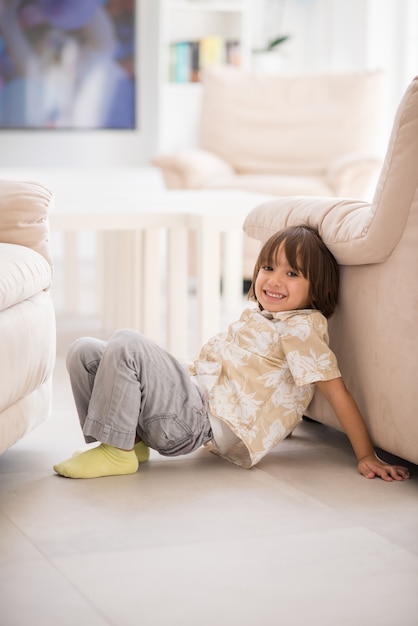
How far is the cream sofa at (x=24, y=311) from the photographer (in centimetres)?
184

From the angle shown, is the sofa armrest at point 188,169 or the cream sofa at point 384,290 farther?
the sofa armrest at point 188,169

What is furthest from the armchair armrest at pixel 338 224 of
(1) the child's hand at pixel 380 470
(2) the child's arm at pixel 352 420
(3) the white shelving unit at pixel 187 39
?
(3) the white shelving unit at pixel 187 39

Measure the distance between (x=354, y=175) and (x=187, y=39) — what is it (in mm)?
1988

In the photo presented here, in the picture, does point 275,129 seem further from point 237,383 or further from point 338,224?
point 237,383

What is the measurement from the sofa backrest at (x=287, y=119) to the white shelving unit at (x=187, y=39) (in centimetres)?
87

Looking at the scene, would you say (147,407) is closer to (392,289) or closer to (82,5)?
(392,289)

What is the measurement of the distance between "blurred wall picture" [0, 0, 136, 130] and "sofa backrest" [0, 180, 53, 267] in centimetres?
366

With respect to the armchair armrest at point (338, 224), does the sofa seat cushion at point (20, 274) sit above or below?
below

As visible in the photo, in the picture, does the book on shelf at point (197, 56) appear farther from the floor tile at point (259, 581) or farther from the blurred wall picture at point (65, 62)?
the floor tile at point (259, 581)

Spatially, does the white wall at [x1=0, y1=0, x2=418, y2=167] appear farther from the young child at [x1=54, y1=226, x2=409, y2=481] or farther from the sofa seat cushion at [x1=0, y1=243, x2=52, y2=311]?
the sofa seat cushion at [x1=0, y1=243, x2=52, y2=311]

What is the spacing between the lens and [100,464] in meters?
1.96

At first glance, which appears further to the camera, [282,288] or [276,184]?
[276,184]

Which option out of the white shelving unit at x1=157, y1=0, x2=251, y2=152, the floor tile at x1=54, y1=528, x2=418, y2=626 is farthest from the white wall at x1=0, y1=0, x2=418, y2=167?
the floor tile at x1=54, y1=528, x2=418, y2=626

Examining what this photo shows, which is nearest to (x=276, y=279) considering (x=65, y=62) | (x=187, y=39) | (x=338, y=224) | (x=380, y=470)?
(x=338, y=224)
